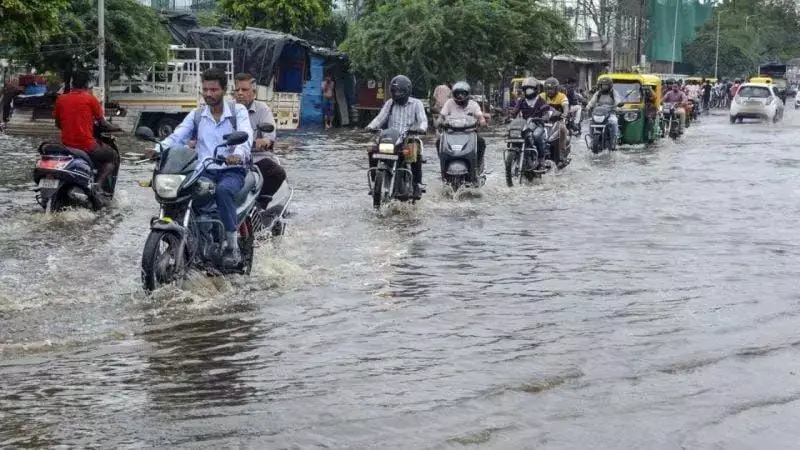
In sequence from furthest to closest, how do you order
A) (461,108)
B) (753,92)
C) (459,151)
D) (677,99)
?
(753,92), (677,99), (461,108), (459,151)

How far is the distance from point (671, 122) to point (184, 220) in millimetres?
23923

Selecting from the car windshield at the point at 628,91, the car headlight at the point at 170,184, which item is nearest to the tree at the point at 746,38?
the car windshield at the point at 628,91

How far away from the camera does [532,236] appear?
39.2ft

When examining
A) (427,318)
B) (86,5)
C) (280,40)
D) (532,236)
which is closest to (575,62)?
(280,40)

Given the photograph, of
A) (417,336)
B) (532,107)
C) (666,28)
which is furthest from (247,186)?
(666,28)

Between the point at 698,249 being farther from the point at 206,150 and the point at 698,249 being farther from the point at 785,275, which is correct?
the point at 206,150

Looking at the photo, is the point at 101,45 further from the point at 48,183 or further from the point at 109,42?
the point at 48,183

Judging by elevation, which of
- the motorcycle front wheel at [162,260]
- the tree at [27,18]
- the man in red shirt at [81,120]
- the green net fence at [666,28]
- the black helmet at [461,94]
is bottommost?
the motorcycle front wheel at [162,260]

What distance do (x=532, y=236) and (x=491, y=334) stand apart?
4.74 meters

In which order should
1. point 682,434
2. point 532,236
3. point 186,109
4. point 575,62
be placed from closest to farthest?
point 682,434 < point 532,236 < point 186,109 < point 575,62

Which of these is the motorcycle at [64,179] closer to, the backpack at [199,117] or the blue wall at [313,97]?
the backpack at [199,117]

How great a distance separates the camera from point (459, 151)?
49.5ft

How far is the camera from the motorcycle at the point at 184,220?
7863mm

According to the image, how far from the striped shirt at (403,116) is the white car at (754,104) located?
30494 millimetres
